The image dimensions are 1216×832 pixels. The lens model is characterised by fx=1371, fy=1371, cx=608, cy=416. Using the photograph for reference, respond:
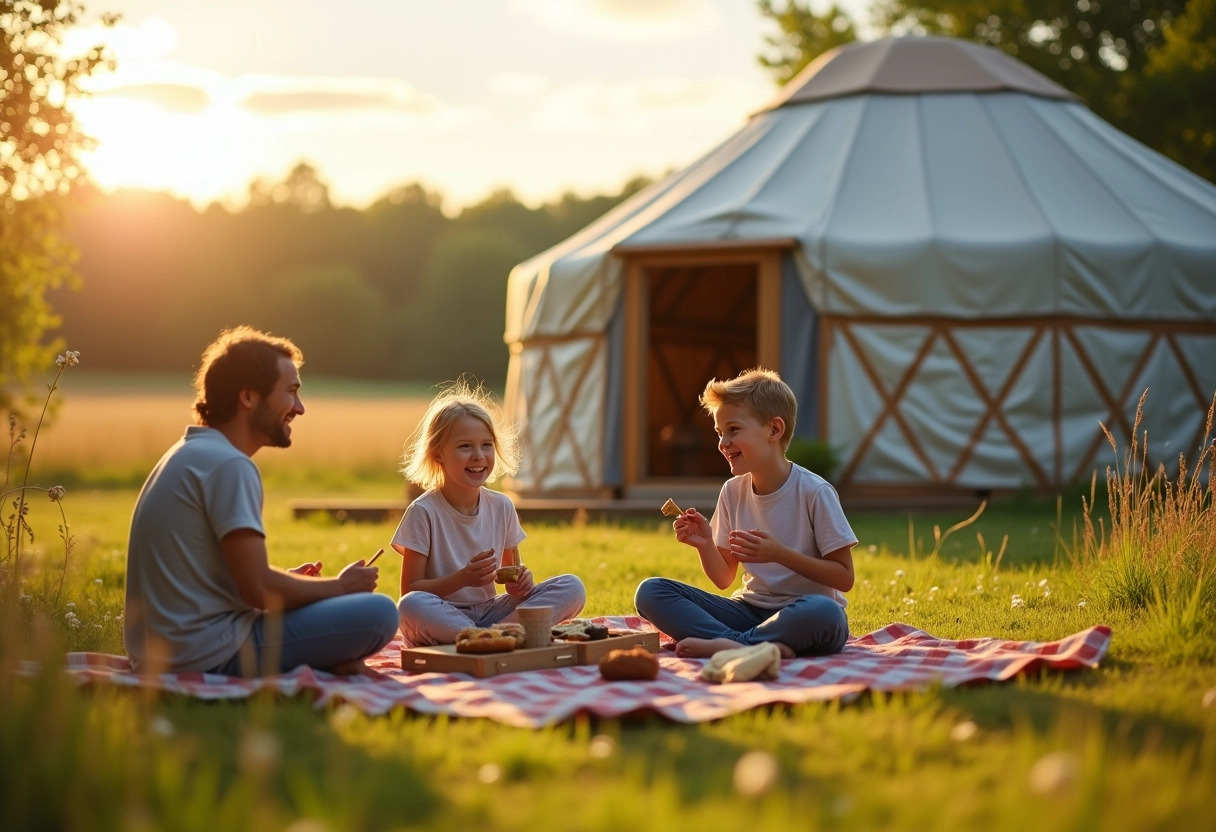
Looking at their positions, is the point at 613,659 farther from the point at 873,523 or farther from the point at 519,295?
the point at 519,295

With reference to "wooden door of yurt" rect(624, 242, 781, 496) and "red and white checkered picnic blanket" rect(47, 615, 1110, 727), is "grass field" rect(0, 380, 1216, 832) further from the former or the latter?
"wooden door of yurt" rect(624, 242, 781, 496)

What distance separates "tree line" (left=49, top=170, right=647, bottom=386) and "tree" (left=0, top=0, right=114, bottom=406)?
31399mm

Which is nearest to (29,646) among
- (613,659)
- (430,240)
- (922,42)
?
(613,659)

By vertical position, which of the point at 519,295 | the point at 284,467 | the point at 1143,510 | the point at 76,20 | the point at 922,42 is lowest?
the point at 284,467

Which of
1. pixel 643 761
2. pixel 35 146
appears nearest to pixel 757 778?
pixel 643 761

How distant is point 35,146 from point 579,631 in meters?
3.01

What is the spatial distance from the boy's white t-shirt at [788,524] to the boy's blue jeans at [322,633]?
3.62 ft

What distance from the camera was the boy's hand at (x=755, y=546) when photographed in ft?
11.9

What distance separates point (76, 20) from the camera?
16.9 ft

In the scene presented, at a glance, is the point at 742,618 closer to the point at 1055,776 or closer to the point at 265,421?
the point at 265,421

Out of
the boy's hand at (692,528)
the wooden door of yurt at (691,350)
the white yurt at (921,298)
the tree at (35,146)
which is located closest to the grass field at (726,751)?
the boy's hand at (692,528)

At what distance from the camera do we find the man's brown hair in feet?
10.8

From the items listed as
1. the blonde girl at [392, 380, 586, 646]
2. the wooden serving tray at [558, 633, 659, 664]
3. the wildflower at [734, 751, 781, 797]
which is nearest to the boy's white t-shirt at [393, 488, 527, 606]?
the blonde girl at [392, 380, 586, 646]

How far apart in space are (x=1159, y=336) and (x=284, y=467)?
11.5 meters
